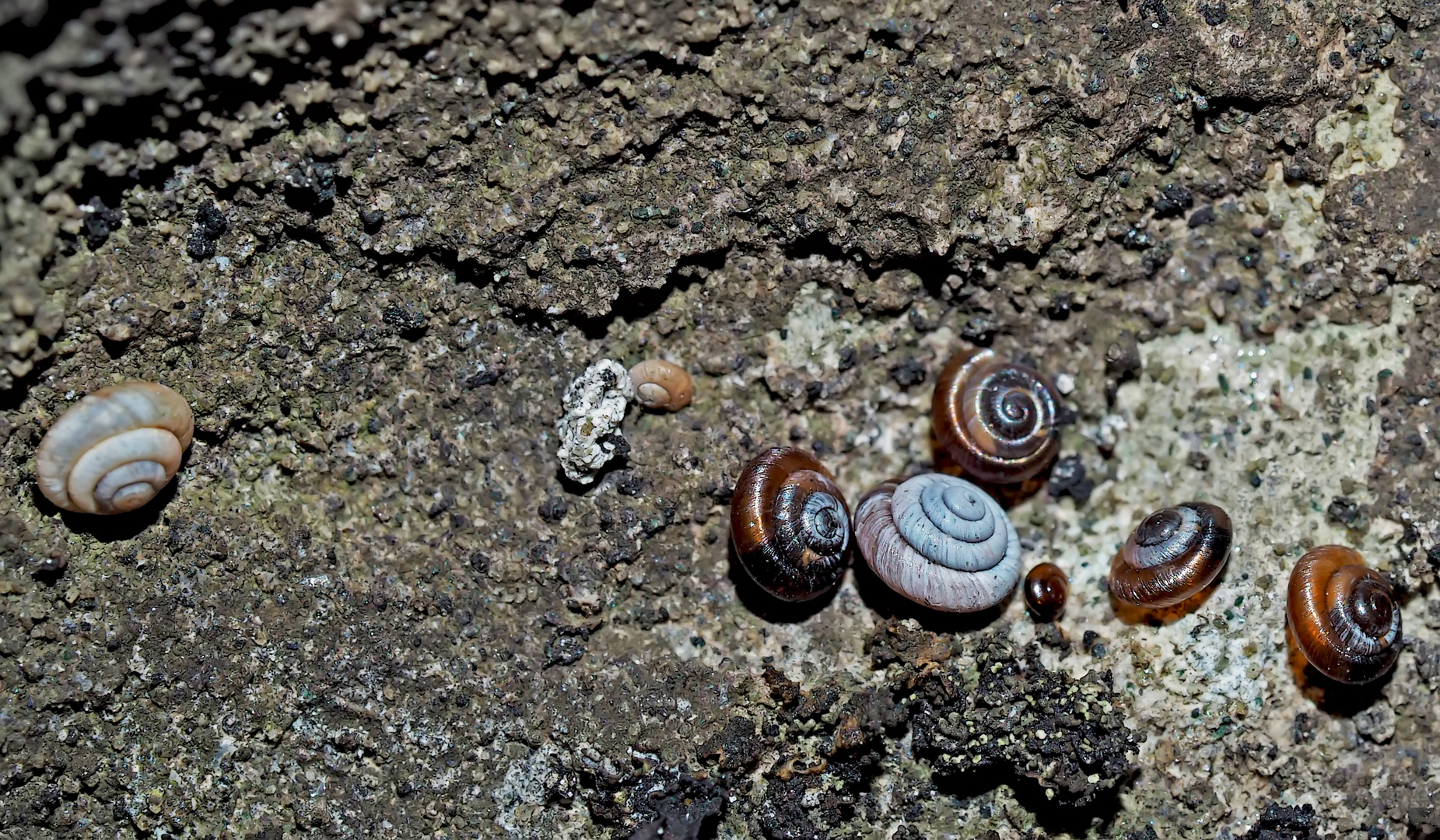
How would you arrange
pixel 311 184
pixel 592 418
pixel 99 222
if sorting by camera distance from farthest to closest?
pixel 592 418 → pixel 311 184 → pixel 99 222

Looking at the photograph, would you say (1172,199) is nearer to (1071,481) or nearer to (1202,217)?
→ (1202,217)

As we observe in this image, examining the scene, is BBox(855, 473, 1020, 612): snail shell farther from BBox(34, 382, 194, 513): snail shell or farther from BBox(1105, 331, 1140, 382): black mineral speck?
BBox(34, 382, 194, 513): snail shell

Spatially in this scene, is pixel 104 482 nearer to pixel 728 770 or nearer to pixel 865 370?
pixel 728 770

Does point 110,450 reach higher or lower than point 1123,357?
lower

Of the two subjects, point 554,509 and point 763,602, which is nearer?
point 554,509

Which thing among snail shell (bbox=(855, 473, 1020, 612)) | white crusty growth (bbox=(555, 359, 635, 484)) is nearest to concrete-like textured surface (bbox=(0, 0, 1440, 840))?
white crusty growth (bbox=(555, 359, 635, 484))

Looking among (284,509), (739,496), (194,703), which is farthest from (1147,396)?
(194,703)

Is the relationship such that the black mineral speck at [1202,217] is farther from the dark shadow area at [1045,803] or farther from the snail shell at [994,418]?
the dark shadow area at [1045,803]

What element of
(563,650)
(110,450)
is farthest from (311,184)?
(563,650)
